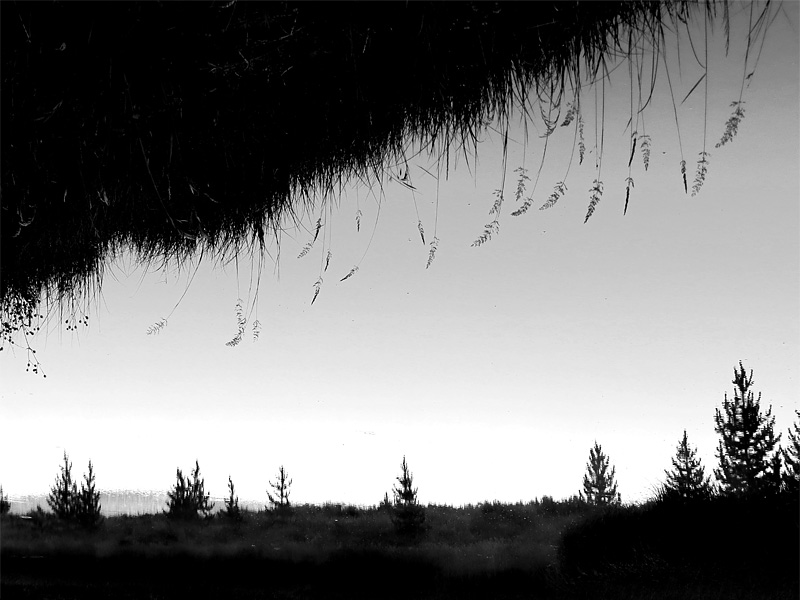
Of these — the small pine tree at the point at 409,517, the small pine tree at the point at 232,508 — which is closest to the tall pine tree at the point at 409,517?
the small pine tree at the point at 409,517

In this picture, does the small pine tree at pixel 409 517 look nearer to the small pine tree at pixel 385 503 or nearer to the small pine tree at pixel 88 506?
the small pine tree at pixel 385 503

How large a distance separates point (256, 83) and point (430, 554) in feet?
38.4

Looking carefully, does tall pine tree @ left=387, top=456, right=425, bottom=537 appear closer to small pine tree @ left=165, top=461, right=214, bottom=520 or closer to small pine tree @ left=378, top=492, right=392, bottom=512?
small pine tree @ left=378, top=492, right=392, bottom=512

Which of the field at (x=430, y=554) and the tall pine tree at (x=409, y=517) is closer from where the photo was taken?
the field at (x=430, y=554)

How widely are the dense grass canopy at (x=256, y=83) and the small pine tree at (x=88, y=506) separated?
16284mm

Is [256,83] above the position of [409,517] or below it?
above

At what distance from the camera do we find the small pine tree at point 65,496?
50.5 ft

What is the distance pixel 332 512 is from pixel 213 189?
15.6 metres

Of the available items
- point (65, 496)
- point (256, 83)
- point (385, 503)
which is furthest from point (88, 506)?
point (256, 83)

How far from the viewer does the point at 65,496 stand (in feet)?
52.2

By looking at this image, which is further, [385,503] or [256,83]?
[385,503]

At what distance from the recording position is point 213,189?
2.35m

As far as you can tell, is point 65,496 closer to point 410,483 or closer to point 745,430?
point 410,483

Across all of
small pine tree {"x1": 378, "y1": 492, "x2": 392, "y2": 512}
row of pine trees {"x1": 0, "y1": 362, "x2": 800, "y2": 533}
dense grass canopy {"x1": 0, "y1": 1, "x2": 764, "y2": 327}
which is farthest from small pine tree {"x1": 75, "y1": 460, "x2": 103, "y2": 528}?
dense grass canopy {"x1": 0, "y1": 1, "x2": 764, "y2": 327}
